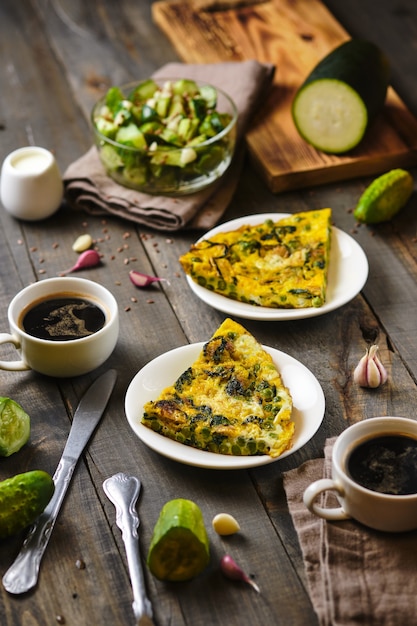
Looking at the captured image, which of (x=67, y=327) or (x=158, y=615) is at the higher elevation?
(x=67, y=327)

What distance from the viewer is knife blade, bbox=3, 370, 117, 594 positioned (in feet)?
6.07

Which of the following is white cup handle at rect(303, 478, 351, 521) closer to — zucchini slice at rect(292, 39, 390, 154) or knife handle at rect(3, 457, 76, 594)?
knife handle at rect(3, 457, 76, 594)

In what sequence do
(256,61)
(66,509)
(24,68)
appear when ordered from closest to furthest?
(66,509) < (256,61) < (24,68)

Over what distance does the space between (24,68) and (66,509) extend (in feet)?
8.32

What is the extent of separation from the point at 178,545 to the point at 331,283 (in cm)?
112

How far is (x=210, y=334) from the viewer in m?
2.55

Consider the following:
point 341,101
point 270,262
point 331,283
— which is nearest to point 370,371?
point 331,283

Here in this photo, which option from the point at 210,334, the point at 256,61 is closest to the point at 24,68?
the point at 256,61

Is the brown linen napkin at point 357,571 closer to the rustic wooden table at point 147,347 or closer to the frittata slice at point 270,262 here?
the rustic wooden table at point 147,347

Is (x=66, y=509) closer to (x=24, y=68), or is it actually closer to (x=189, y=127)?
(x=189, y=127)

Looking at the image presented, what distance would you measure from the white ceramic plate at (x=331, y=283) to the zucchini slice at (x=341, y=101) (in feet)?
1.90

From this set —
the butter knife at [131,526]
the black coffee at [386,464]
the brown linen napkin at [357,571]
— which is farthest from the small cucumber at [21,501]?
the black coffee at [386,464]

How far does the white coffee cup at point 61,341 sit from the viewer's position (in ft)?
7.36

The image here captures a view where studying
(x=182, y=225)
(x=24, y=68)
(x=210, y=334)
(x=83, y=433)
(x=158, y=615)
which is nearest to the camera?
(x=158, y=615)
